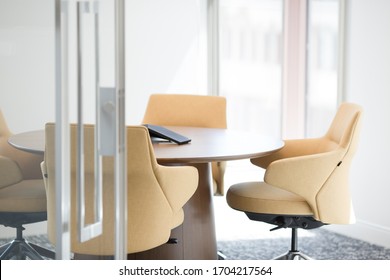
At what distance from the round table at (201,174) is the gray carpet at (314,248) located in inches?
29.5

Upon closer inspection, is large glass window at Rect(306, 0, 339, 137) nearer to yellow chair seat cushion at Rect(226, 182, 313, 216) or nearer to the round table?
the round table

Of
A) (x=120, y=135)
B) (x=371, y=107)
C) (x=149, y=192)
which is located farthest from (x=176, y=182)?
(x=371, y=107)

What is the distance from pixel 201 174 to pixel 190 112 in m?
1.07

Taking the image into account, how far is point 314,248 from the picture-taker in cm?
428

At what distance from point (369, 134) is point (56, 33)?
3.40 m

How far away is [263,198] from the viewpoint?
3346 millimetres
